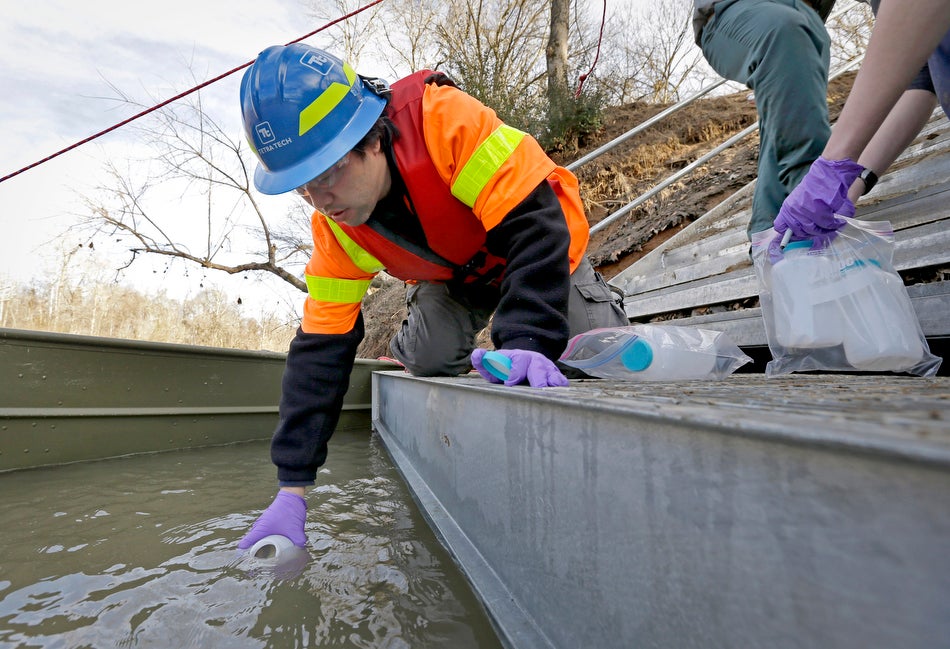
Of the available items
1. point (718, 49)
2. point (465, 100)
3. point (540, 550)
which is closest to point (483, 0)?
point (718, 49)

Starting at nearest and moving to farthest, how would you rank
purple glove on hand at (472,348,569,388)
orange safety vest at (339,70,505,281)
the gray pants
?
1. purple glove on hand at (472,348,569,388)
2. orange safety vest at (339,70,505,281)
3. the gray pants

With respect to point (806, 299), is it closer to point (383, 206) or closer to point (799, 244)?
point (799, 244)

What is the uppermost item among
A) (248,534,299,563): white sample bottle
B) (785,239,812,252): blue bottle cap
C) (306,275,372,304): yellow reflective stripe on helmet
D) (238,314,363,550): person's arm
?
(785,239,812,252): blue bottle cap

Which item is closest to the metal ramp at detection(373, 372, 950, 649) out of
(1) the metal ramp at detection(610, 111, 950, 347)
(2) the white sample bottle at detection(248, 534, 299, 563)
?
(2) the white sample bottle at detection(248, 534, 299, 563)

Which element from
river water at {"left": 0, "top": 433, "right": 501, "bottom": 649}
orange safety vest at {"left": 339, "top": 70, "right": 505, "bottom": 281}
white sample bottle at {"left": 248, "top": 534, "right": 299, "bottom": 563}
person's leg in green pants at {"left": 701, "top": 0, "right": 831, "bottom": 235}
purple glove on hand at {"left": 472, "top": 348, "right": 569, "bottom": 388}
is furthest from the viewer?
person's leg in green pants at {"left": 701, "top": 0, "right": 831, "bottom": 235}

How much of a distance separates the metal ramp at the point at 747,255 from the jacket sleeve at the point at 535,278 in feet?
3.58

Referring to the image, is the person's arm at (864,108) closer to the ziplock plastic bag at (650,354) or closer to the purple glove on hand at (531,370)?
the ziplock plastic bag at (650,354)

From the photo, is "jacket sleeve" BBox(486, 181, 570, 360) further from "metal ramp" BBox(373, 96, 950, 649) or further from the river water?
the river water

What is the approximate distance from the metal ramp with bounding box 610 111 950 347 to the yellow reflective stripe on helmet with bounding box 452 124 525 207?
4.15 ft

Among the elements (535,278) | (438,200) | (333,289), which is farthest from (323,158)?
(535,278)

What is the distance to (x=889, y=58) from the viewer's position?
104 cm

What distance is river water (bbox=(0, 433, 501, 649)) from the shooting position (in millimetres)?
885

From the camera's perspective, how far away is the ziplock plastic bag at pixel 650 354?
53.7 inches

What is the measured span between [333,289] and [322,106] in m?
0.58
